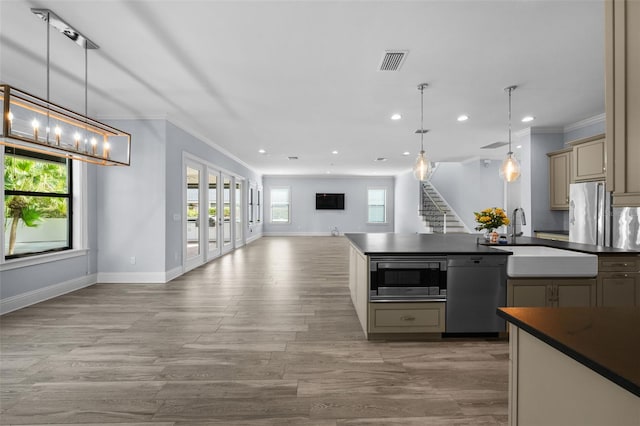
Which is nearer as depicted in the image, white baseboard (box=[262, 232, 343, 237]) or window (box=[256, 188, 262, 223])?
window (box=[256, 188, 262, 223])

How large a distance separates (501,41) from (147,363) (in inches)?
163

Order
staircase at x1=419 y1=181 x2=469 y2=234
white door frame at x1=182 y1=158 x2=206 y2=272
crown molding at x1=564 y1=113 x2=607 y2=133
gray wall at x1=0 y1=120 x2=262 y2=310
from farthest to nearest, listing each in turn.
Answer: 1. staircase at x1=419 y1=181 x2=469 y2=234
2. white door frame at x1=182 y1=158 x2=206 y2=272
3. gray wall at x1=0 y1=120 x2=262 y2=310
4. crown molding at x1=564 y1=113 x2=607 y2=133

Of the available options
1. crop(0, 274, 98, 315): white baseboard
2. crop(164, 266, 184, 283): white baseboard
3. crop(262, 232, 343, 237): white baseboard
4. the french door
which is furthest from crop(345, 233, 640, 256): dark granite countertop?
crop(262, 232, 343, 237): white baseboard

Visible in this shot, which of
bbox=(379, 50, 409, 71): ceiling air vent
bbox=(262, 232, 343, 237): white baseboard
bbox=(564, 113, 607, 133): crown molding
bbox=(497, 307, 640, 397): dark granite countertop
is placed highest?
bbox=(379, 50, 409, 71): ceiling air vent

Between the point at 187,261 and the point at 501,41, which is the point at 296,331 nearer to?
the point at 501,41

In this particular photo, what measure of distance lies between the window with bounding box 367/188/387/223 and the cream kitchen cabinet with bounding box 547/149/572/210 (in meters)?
8.69

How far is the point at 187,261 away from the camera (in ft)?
21.2

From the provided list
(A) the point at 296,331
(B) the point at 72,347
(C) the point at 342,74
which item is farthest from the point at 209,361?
(C) the point at 342,74

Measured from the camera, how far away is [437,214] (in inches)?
452

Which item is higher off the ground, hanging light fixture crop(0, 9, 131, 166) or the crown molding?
the crown molding

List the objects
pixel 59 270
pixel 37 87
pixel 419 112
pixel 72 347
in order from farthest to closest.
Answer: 1. pixel 419 112
2. pixel 59 270
3. pixel 37 87
4. pixel 72 347

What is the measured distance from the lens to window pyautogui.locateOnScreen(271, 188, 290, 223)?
47.3 ft

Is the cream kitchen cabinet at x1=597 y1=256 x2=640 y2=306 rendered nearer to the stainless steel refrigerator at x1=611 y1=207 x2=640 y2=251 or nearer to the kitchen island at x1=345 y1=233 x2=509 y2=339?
the kitchen island at x1=345 y1=233 x2=509 y2=339

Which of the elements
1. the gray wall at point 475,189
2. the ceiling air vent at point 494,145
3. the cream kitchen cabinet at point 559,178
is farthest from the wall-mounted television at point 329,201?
the cream kitchen cabinet at point 559,178
